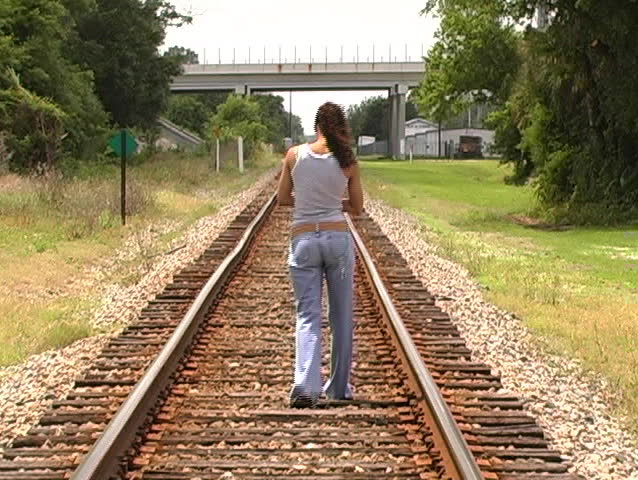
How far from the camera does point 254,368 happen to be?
7680 millimetres

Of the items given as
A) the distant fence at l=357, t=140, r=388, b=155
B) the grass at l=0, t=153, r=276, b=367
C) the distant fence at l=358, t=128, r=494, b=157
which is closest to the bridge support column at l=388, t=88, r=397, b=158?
the distant fence at l=358, t=128, r=494, b=157

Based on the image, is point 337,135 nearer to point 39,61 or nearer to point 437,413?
point 437,413

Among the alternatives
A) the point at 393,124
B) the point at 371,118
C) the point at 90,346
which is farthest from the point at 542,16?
the point at 371,118

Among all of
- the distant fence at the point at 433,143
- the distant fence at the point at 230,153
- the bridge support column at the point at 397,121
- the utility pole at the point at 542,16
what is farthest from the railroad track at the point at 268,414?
the distant fence at the point at 433,143

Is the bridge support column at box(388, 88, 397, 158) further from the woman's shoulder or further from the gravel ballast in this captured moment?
the woman's shoulder

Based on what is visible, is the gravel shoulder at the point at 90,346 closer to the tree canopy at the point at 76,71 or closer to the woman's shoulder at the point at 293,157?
the woman's shoulder at the point at 293,157

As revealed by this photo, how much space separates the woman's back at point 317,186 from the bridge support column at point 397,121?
293ft

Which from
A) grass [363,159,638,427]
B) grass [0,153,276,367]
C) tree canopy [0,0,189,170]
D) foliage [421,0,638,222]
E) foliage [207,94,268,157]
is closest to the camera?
grass [363,159,638,427]

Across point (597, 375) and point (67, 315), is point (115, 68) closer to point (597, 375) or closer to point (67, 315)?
point (67, 315)

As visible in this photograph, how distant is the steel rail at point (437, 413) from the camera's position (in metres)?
5.08

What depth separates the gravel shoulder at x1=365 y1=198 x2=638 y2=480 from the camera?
18.9ft

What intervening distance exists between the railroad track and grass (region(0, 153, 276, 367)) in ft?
3.64

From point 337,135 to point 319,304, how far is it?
1.14 m

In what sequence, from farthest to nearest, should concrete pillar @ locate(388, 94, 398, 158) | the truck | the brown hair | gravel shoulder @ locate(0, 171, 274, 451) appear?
the truck < concrete pillar @ locate(388, 94, 398, 158) < gravel shoulder @ locate(0, 171, 274, 451) < the brown hair
